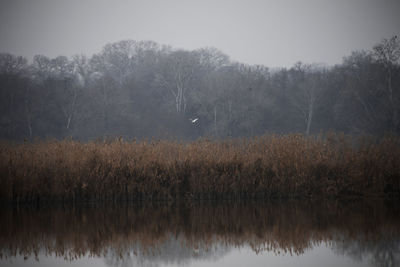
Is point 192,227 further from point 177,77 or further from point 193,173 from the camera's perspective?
point 177,77

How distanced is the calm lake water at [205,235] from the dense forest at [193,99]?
29.5 meters

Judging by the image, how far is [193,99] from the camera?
5444 centimetres

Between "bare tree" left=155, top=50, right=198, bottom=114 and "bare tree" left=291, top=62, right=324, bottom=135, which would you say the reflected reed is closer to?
"bare tree" left=291, top=62, right=324, bottom=135

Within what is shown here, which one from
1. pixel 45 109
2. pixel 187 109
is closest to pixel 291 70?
pixel 187 109

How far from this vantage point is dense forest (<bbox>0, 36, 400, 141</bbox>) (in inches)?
1670

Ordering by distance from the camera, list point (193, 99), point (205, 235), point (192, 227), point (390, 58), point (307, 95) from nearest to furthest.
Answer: point (205, 235)
point (192, 227)
point (390, 58)
point (307, 95)
point (193, 99)

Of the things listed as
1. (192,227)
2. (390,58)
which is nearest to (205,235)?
(192,227)

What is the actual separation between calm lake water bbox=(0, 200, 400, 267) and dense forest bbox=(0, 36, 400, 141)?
29514mm

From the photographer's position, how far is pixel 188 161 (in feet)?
44.2

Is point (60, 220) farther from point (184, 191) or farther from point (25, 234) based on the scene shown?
point (184, 191)

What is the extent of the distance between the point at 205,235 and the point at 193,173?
415 cm

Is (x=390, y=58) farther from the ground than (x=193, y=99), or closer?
farther from the ground

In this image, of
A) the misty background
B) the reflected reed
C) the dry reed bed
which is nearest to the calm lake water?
the reflected reed

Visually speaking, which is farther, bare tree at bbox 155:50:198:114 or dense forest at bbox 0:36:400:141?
bare tree at bbox 155:50:198:114
